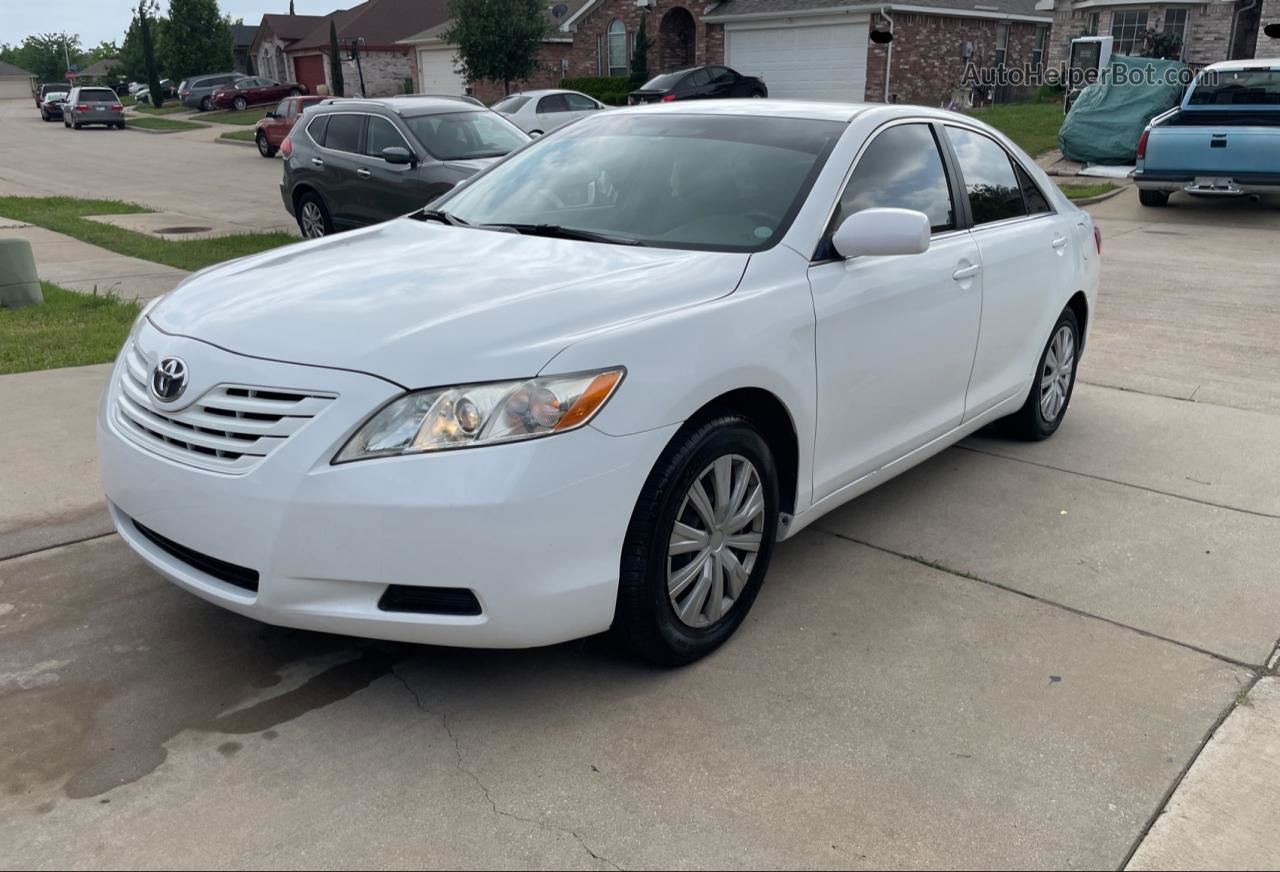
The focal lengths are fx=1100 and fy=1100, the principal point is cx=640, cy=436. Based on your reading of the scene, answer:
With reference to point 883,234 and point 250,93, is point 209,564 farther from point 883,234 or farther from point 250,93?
point 250,93

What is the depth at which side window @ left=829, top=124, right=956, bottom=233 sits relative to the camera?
405 centimetres

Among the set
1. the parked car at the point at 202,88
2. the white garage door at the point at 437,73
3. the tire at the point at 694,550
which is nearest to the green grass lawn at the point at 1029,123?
the tire at the point at 694,550

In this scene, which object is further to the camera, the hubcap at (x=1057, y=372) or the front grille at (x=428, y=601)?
the hubcap at (x=1057, y=372)

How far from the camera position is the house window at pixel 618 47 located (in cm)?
3903

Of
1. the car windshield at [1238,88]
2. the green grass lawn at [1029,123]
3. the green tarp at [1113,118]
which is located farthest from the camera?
the green grass lawn at [1029,123]

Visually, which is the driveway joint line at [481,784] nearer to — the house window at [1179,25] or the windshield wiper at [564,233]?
the windshield wiper at [564,233]

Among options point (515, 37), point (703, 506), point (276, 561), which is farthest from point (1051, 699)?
point (515, 37)

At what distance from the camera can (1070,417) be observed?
6.23 m

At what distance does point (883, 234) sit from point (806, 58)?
30.8 metres

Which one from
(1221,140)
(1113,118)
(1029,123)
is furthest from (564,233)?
(1029,123)

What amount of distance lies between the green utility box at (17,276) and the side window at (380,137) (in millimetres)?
3567

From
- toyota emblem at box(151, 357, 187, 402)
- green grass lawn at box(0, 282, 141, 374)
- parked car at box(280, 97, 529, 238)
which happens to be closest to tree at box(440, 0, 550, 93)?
parked car at box(280, 97, 529, 238)

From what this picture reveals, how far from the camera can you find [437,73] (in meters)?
45.4

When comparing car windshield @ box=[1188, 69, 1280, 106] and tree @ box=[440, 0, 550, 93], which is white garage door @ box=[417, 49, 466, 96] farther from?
car windshield @ box=[1188, 69, 1280, 106]
